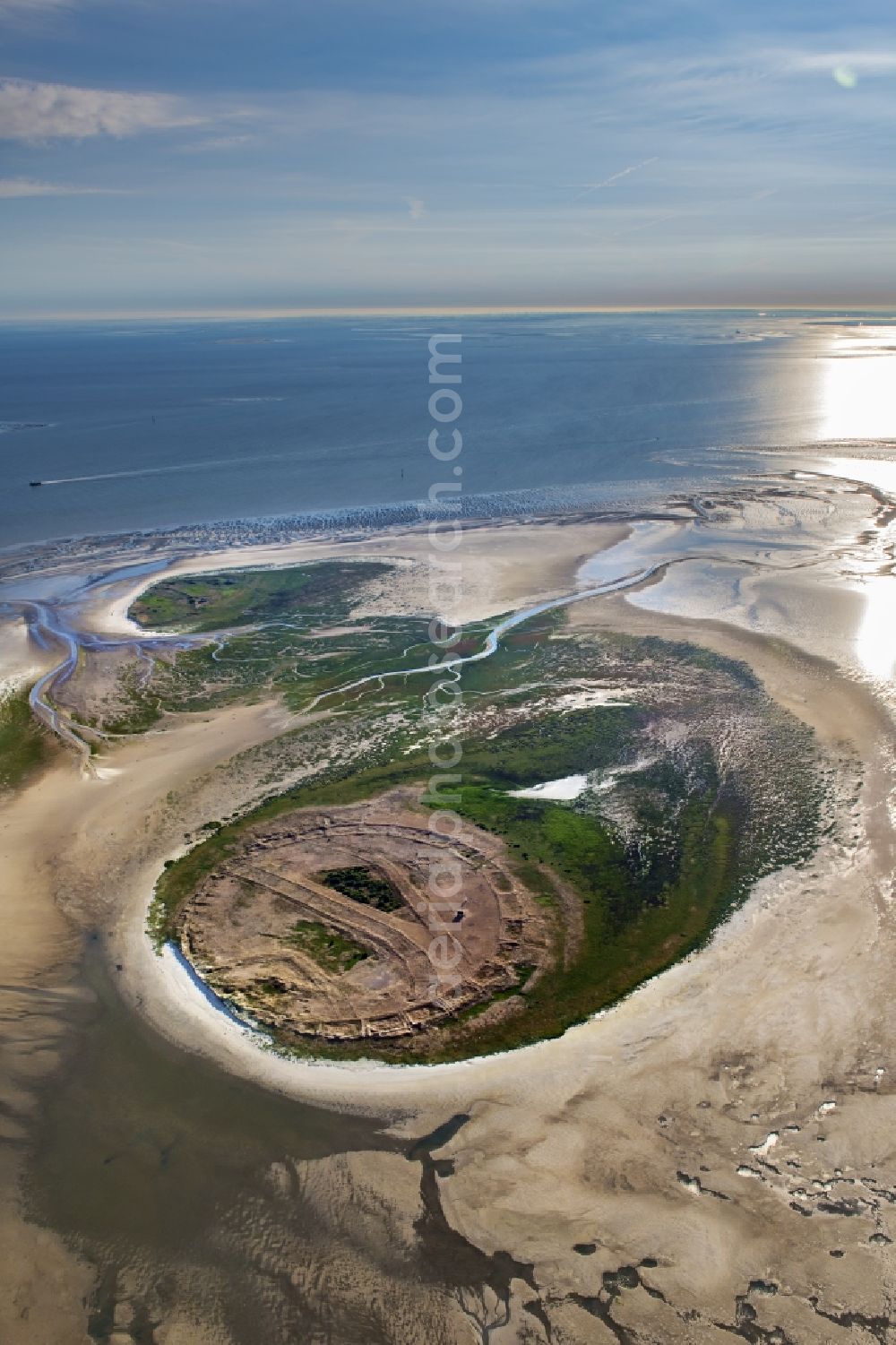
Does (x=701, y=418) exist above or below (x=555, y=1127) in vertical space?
above

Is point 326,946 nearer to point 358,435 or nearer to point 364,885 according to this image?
point 364,885

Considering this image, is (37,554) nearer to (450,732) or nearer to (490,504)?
(490,504)

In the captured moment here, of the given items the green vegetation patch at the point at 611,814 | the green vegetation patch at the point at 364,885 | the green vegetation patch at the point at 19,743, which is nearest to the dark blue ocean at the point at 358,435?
the green vegetation patch at the point at 19,743

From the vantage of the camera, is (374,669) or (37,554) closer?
(374,669)

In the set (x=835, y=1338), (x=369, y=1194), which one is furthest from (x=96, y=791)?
(x=835, y=1338)

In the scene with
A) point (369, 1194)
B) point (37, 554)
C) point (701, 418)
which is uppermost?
Answer: point (701, 418)

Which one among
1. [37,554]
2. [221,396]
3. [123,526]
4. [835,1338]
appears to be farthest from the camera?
[221,396]

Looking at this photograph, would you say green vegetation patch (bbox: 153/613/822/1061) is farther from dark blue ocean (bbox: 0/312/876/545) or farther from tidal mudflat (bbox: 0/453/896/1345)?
dark blue ocean (bbox: 0/312/876/545)
